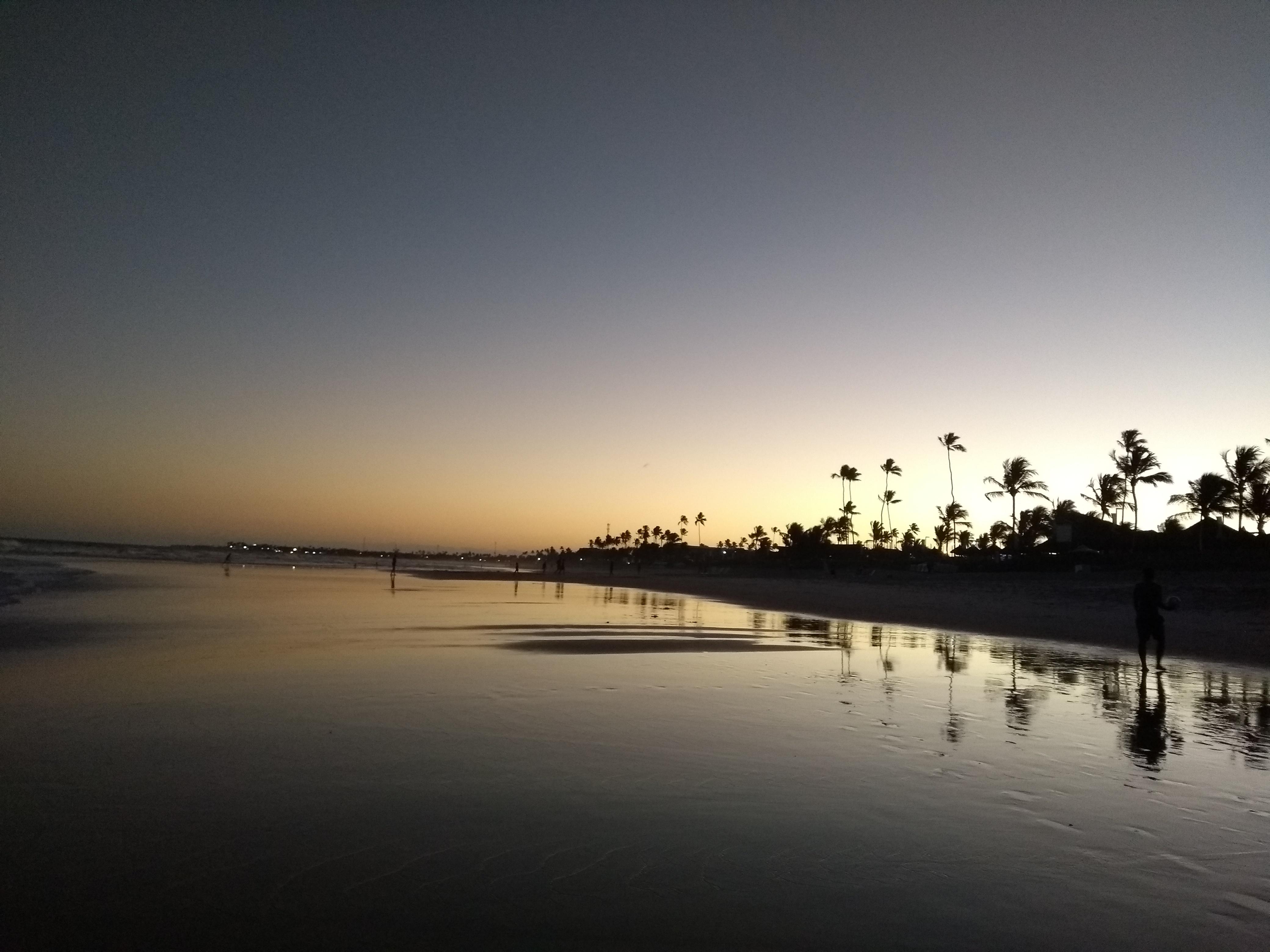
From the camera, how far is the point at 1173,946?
419 cm

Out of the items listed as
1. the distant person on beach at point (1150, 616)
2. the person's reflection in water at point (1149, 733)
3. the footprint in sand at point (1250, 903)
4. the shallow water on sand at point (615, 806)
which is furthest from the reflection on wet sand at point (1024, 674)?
the footprint in sand at point (1250, 903)

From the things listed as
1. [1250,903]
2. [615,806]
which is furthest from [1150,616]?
[615,806]

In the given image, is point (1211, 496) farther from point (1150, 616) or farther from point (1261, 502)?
point (1150, 616)

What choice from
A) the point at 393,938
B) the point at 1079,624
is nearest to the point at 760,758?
the point at 393,938

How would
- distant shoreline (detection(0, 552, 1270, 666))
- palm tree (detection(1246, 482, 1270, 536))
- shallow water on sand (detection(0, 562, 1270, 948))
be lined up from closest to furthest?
shallow water on sand (detection(0, 562, 1270, 948))
distant shoreline (detection(0, 552, 1270, 666))
palm tree (detection(1246, 482, 1270, 536))

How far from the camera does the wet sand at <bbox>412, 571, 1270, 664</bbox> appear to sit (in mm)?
22562

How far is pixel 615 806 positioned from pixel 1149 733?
747cm

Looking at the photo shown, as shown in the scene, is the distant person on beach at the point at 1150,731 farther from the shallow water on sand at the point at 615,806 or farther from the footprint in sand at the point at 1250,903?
the footprint in sand at the point at 1250,903

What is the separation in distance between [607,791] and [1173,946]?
160 inches

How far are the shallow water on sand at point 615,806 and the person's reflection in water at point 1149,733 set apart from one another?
69 mm

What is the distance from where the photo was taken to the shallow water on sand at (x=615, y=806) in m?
4.37

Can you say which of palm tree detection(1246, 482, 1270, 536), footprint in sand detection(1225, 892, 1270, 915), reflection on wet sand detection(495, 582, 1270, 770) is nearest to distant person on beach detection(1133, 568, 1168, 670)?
reflection on wet sand detection(495, 582, 1270, 770)

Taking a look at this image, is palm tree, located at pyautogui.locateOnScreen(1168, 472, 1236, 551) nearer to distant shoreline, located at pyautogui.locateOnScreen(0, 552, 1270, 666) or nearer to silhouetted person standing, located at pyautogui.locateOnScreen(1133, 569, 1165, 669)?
distant shoreline, located at pyautogui.locateOnScreen(0, 552, 1270, 666)

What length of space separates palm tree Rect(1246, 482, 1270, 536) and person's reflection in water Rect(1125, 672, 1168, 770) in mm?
69188
